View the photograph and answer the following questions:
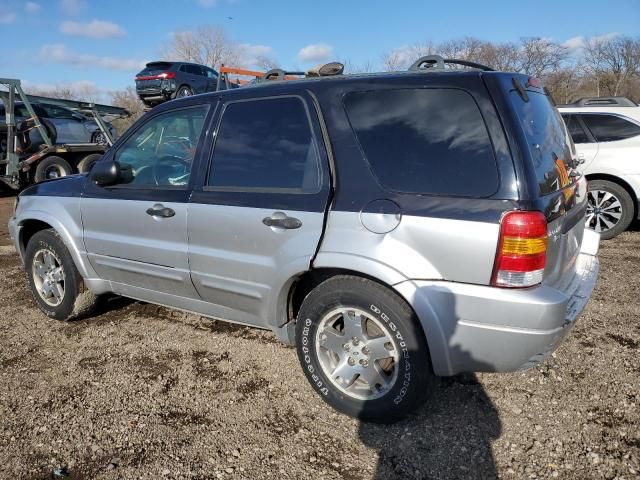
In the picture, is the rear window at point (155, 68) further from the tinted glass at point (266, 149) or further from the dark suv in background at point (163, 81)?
the tinted glass at point (266, 149)

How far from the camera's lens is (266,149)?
114 inches

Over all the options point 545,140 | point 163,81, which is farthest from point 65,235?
point 163,81

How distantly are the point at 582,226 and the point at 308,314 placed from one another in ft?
5.71

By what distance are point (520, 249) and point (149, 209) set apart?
2.34 meters

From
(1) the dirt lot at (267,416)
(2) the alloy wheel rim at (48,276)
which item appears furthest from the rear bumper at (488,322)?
(2) the alloy wheel rim at (48,276)

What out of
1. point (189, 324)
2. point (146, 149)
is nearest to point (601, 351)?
point (189, 324)

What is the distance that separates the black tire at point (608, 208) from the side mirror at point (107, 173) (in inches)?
221

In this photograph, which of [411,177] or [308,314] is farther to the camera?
[308,314]

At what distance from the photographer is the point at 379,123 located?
251cm

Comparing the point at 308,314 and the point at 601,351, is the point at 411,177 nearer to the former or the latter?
the point at 308,314

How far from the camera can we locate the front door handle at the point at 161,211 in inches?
125

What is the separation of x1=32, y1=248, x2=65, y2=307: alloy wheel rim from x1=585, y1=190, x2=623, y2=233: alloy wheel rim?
619 cm

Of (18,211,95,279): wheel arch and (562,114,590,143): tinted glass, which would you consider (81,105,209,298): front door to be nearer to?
(18,211,95,279): wheel arch

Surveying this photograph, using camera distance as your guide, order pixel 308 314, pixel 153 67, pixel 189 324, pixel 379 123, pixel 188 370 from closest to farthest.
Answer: pixel 379 123 → pixel 308 314 → pixel 188 370 → pixel 189 324 → pixel 153 67
